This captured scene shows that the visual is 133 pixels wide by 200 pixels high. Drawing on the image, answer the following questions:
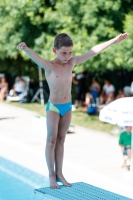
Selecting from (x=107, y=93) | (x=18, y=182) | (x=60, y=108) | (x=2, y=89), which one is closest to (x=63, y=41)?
(x=60, y=108)

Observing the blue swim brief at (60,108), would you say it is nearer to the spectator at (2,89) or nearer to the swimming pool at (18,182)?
the swimming pool at (18,182)

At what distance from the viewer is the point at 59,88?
5727mm

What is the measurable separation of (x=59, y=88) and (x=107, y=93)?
42.8ft

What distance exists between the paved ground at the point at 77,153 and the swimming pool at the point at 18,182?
0.17 meters

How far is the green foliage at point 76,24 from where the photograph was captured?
1309 centimetres

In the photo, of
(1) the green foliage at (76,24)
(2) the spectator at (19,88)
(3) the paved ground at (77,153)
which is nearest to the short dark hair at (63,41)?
(3) the paved ground at (77,153)

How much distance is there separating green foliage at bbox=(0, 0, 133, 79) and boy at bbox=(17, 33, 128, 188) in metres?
6.63

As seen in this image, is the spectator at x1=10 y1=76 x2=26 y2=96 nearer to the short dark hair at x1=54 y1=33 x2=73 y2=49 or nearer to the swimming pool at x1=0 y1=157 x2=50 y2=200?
the swimming pool at x1=0 y1=157 x2=50 y2=200

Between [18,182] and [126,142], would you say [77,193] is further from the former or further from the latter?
[126,142]

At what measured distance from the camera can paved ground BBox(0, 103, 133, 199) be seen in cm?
855

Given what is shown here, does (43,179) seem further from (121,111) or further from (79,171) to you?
(121,111)

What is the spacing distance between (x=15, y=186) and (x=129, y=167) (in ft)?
7.68

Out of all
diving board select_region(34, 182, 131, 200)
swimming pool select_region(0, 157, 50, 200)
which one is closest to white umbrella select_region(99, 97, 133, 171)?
swimming pool select_region(0, 157, 50, 200)

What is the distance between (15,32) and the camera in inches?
625
